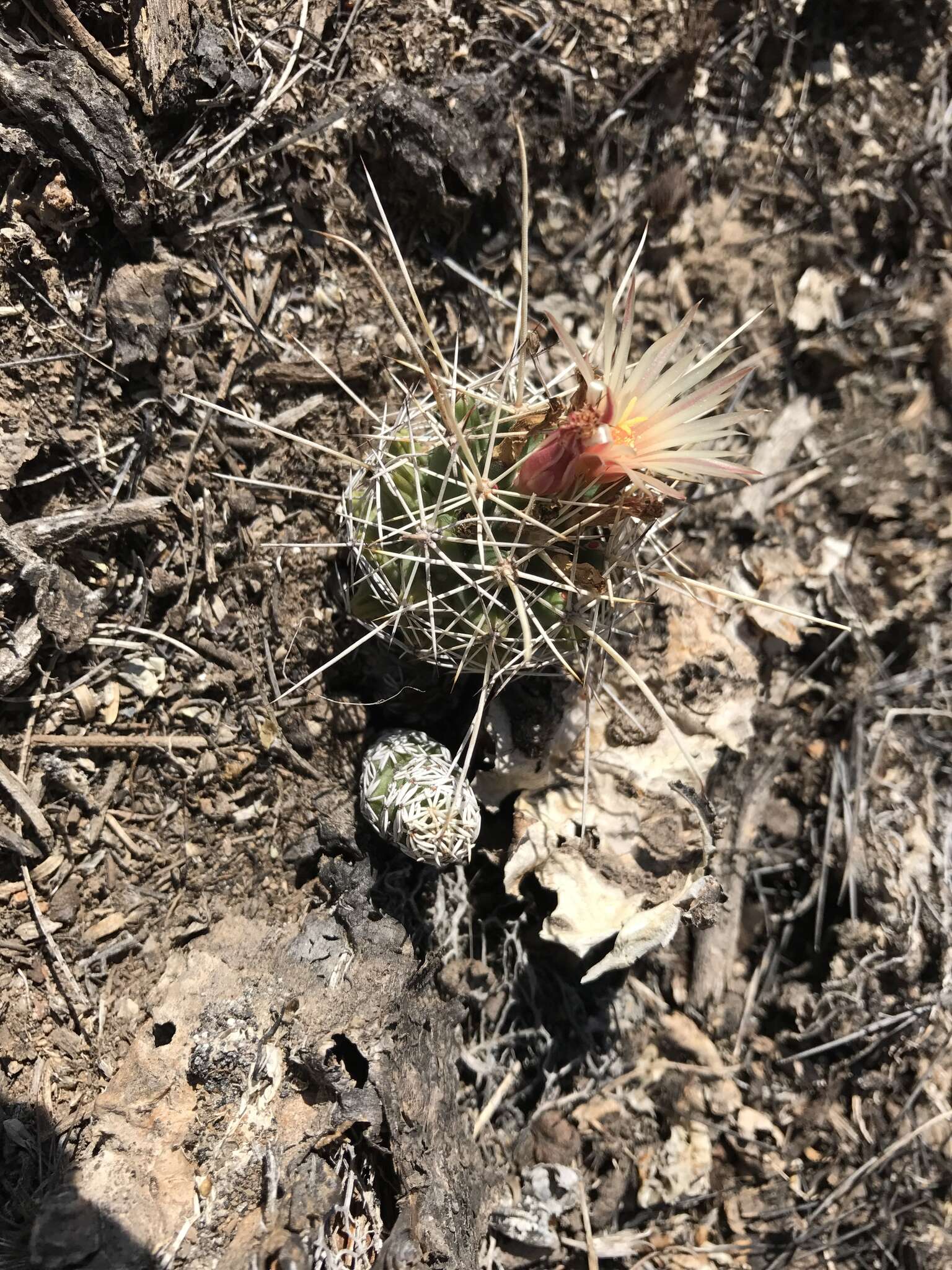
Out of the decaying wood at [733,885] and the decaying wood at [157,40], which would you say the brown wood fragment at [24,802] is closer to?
the decaying wood at [157,40]

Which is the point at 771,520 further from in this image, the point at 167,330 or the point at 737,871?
the point at 167,330

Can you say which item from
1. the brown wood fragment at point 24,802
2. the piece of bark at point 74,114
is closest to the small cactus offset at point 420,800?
the brown wood fragment at point 24,802

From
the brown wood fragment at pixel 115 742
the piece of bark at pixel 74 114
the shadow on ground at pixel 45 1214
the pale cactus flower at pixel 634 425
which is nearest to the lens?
the pale cactus flower at pixel 634 425

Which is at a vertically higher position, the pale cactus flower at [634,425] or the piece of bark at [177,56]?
the piece of bark at [177,56]

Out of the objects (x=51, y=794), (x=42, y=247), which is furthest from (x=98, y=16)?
(x=51, y=794)

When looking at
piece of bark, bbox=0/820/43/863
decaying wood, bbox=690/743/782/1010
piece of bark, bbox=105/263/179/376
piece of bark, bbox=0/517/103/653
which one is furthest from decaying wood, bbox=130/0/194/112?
decaying wood, bbox=690/743/782/1010

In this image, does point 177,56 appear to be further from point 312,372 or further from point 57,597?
point 57,597

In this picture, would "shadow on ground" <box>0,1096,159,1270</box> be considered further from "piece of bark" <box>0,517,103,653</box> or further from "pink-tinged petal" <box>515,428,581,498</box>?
"pink-tinged petal" <box>515,428,581,498</box>
